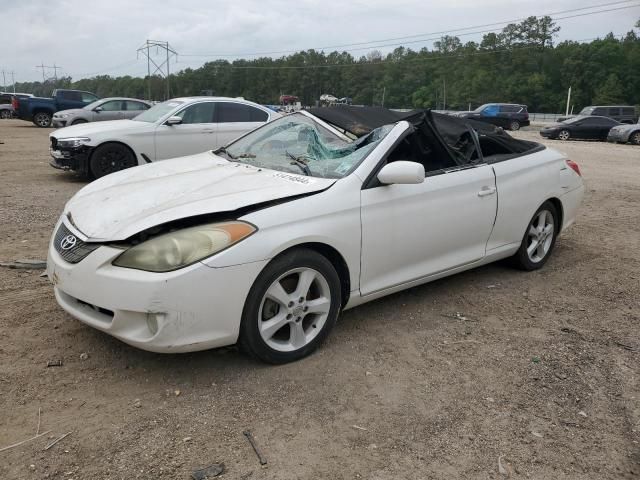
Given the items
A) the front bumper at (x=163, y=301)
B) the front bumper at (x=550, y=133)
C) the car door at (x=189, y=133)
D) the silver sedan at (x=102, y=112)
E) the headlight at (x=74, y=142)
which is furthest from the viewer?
the front bumper at (x=550, y=133)

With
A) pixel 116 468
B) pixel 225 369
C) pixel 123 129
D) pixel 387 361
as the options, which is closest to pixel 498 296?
pixel 387 361

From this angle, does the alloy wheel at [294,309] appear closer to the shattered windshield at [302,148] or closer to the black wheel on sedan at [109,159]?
the shattered windshield at [302,148]

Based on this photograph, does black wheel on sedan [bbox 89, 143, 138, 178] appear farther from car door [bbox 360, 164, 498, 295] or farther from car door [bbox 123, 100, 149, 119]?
car door [bbox 123, 100, 149, 119]

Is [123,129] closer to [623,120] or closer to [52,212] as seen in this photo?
[52,212]

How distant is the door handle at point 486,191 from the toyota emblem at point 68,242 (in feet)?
9.63

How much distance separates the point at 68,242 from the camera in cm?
321

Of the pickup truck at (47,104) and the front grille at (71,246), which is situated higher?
the pickup truck at (47,104)

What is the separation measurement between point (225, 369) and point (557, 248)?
4.27 metres

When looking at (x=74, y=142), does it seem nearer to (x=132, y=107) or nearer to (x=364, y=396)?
(x=364, y=396)

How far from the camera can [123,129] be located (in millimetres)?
9125

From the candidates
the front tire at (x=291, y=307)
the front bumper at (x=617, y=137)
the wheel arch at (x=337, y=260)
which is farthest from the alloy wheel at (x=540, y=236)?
the front bumper at (x=617, y=137)

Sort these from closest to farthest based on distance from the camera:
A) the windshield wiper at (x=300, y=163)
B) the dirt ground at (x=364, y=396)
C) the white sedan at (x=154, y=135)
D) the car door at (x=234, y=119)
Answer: the dirt ground at (x=364, y=396) < the windshield wiper at (x=300, y=163) < the white sedan at (x=154, y=135) < the car door at (x=234, y=119)

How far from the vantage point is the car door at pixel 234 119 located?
9.97 m

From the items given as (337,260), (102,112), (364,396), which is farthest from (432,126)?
(102,112)
